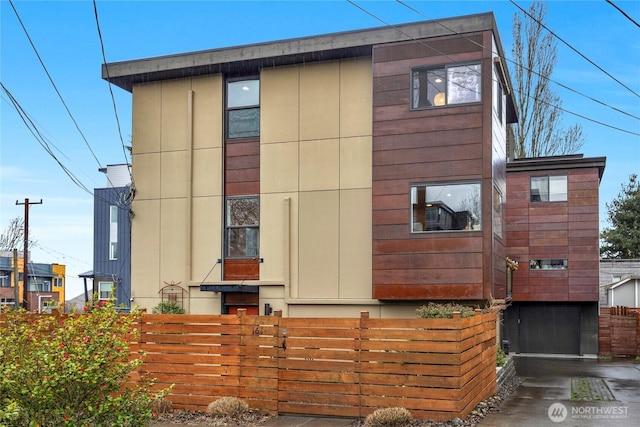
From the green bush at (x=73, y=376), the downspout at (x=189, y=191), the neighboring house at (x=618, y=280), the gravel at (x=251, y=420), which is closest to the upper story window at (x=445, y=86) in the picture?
the downspout at (x=189, y=191)

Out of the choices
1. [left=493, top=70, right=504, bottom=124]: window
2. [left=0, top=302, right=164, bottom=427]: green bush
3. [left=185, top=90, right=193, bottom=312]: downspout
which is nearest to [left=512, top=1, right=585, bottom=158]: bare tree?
[left=493, top=70, right=504, bottom=124]: window

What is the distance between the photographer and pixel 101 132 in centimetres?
1794

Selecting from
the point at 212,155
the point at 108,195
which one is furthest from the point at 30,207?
the point at 212,155

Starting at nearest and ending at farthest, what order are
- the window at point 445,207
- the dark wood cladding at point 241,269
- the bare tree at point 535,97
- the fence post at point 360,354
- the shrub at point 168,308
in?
the fence post at point 360,354 < the window at point 445,207 < the shrub at point 168,308 < the dark wood cladding at point 241,269 < the bare tree at point 535,97

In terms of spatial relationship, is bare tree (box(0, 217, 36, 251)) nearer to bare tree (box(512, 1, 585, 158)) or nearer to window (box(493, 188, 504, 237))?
bare tree (box(512, 1, 585, 158))

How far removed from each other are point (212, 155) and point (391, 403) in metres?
8.81

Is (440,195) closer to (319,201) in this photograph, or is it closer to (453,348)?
(319,201)

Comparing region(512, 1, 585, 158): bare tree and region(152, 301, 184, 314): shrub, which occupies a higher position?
region(512, 1, 585, 158): bare tree

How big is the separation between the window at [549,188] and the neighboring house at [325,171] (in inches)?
278

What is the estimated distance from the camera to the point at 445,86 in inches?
559

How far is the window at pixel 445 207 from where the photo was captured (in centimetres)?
1380

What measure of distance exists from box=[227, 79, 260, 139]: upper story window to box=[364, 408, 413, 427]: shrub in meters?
8.69

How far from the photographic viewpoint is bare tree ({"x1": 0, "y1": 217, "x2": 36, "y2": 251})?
55.3m

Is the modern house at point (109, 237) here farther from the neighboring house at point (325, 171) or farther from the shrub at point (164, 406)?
the shrub at point (164, 406)
